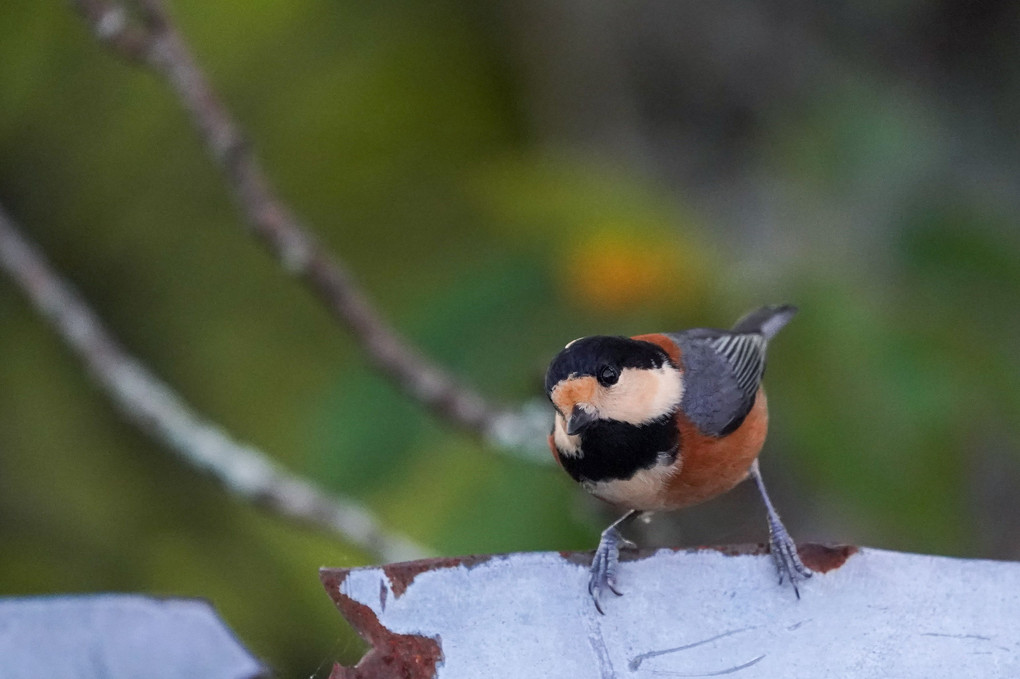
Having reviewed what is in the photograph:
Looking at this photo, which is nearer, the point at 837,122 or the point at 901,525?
the point at 901,525

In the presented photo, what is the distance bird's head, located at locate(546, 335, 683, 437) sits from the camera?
1.56 m

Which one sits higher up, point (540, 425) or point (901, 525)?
point (540, 425)

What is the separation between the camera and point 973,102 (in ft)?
11.0

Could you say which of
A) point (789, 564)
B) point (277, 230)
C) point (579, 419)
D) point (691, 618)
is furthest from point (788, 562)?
point (277, 230)

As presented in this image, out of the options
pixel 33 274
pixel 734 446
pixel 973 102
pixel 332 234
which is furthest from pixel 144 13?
pixel 973 102

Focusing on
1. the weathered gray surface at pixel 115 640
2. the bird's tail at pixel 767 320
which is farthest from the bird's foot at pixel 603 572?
the bird's tail at pixel 767 320

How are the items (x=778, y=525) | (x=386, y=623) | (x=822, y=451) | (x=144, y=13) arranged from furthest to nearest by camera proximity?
(x=144, y=13) → (x=822, y=451) → (x=778, y=525) → (x=386, y=623)

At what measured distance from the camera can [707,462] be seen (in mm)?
1681

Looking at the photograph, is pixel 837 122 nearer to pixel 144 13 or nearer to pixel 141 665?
pixel 144 13

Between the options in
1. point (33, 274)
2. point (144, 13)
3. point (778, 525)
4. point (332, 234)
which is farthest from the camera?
point (332, 234)

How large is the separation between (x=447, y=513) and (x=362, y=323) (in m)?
0.51

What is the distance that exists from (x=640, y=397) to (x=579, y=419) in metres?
0.15

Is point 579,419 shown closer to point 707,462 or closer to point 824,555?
point 707,462

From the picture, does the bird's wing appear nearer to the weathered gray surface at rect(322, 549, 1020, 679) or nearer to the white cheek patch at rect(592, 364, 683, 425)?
the white cheek patch at rect(592, 364, 683, 425)
